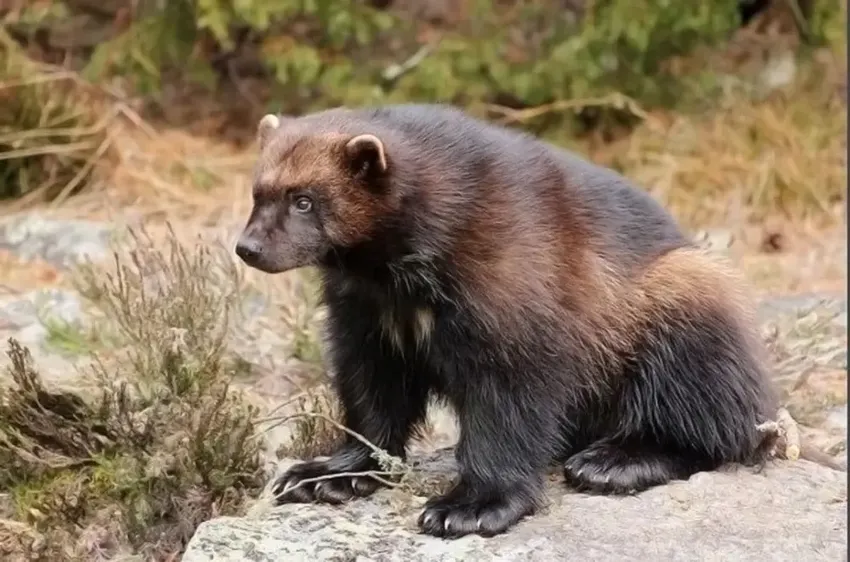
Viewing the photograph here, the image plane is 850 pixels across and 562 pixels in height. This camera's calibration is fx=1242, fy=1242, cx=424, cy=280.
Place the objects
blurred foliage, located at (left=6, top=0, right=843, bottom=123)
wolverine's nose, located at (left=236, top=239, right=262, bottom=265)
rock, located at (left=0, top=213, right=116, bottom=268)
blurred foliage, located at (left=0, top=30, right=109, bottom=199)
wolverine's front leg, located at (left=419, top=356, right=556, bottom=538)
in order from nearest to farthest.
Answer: wolverine's nose, located at (left=236, top=239, right=262, bottom=265), wolverine's front leg, located at (left=419, top=356, right=556, bottom=538), rock, located at (left=0, top=213, right=116, bottom=268), blurred foliage, located at (left=0, top=30, right=109, bottom=199), blurred foliage, located at (left=6, top=0, right=843, bottom=123)

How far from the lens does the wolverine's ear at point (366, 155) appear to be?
3.02m

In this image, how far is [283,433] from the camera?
4.32 m

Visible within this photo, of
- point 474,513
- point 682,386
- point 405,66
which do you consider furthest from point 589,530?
point 405,66

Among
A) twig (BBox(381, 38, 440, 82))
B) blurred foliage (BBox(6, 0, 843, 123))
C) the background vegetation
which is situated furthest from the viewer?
twig (BBox(381, 38, 440, 82))

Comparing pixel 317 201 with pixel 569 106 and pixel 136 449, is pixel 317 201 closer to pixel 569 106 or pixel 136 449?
pixel 136 449

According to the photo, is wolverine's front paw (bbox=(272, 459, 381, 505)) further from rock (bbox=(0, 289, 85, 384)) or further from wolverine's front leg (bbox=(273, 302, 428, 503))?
rock (bbox=(0, 289, 85, 384))

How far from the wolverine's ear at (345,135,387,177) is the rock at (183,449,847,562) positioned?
0.90 m

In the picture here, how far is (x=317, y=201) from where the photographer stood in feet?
10.1

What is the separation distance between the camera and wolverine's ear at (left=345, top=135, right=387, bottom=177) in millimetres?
3016

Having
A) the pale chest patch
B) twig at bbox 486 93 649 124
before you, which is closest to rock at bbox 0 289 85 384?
the pale chest patch

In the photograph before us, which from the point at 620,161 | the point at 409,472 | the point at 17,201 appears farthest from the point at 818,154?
the point at 409,472

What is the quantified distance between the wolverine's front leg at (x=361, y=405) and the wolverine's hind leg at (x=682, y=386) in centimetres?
49

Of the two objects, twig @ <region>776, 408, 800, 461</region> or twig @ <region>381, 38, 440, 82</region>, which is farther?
twig @ <region>381, 38, 440, 82</region>

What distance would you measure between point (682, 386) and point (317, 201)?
116cm
